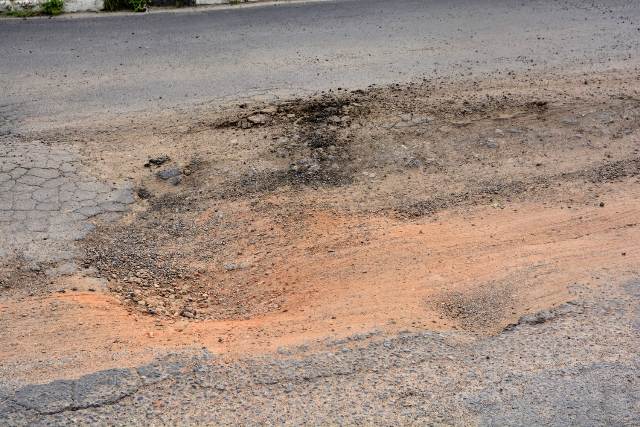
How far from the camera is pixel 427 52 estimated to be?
834cm

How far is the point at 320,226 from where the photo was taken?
5.39m

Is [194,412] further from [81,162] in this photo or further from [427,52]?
[427,52]

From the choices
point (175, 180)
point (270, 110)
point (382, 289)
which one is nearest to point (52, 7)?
point (270, 110)

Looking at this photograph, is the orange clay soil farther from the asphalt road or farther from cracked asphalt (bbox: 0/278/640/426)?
the asphalt road

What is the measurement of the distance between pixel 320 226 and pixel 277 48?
394 cm

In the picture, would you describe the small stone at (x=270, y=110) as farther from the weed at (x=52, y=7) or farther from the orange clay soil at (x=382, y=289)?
the weed at (x=52, y=7)

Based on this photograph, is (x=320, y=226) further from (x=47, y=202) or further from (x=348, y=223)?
(x=47, y=202)

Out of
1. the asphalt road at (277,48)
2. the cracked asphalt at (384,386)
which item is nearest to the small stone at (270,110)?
the asphalt road at (277,48)

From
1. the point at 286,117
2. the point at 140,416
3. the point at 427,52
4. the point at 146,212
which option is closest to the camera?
the point at 140,416

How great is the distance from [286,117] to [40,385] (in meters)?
3.89

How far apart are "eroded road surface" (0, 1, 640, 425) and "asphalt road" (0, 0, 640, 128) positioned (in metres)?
0.05

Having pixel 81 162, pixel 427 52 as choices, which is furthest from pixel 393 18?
pixel 81 162

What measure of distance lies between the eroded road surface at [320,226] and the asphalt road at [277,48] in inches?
1.9

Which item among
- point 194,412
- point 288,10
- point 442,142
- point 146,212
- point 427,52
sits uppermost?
point 288,10
